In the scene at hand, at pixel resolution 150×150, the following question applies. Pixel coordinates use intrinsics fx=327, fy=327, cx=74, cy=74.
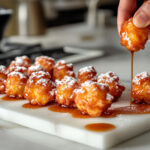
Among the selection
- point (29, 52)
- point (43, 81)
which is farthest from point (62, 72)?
point (29, 52)

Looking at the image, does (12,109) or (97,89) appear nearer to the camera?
(97,89)

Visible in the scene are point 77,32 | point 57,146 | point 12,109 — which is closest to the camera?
point 57,146

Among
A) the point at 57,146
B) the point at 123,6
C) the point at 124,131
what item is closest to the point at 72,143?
the point at 57,146

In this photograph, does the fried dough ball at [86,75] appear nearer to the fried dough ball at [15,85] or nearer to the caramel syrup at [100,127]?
the fried dough ball at [15,85]

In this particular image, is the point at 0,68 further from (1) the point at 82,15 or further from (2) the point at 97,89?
(1) the point at 82,15

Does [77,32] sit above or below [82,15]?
below

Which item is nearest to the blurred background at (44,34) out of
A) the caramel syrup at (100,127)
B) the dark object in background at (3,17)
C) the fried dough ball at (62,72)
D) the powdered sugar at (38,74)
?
the dark object in background at (3,17)

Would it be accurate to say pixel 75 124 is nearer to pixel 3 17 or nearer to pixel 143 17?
pixel 143 17

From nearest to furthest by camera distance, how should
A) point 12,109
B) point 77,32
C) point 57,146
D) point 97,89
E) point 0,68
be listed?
point 57,146 → point 97,89 → point 12,109 → point 0,68 → point 77,32
